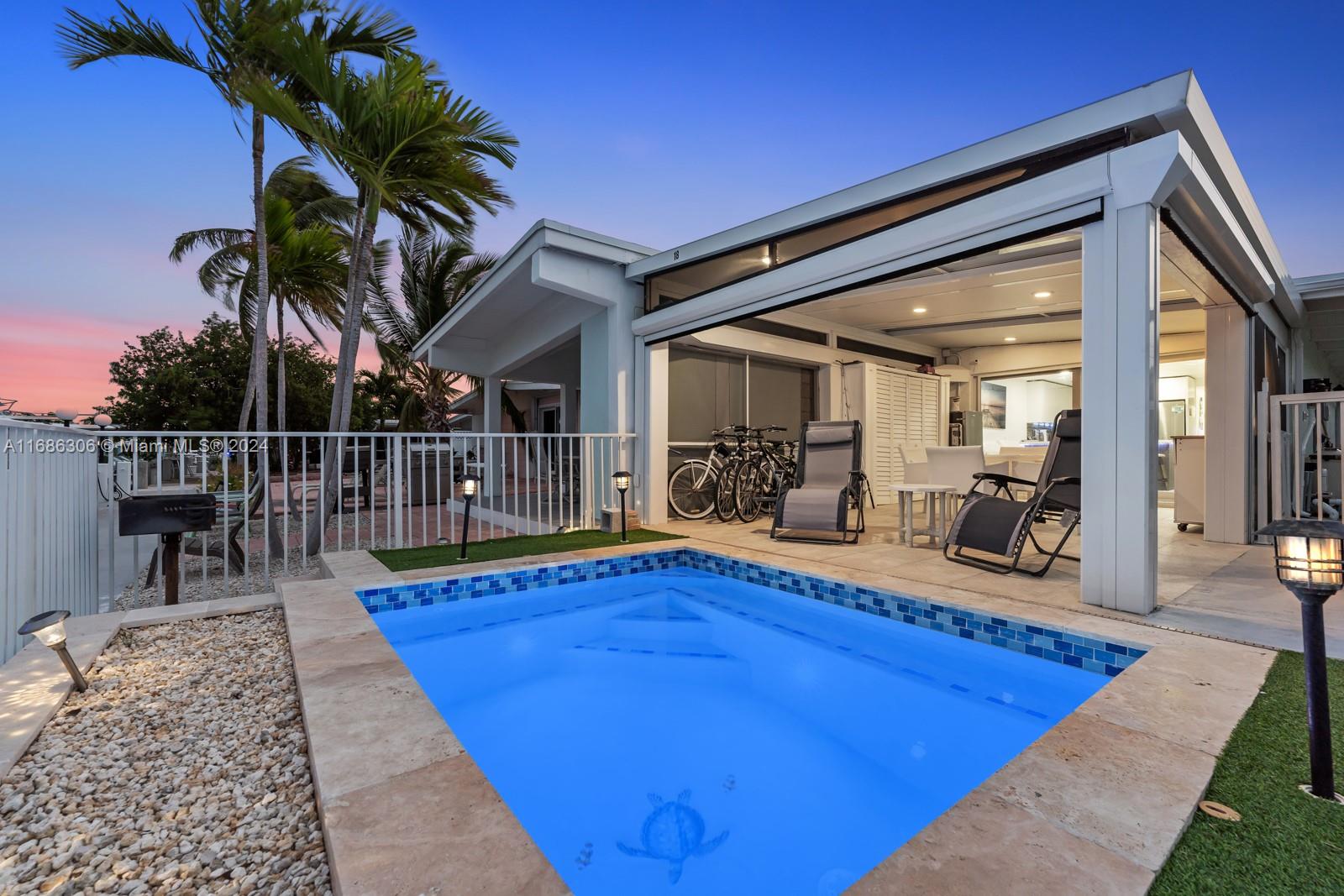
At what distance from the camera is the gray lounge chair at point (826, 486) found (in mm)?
5035

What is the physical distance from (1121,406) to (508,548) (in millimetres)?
4285

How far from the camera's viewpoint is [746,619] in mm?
3709

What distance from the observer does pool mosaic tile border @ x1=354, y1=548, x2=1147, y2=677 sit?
2.62 metres

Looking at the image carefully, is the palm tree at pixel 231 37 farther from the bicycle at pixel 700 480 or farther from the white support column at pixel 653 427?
the bicycle at pixel 700 480

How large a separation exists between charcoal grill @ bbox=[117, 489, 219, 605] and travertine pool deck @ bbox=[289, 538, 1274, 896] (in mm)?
1558

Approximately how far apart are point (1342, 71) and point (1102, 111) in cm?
1060

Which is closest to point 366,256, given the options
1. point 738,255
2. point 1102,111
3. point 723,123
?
point 738,255

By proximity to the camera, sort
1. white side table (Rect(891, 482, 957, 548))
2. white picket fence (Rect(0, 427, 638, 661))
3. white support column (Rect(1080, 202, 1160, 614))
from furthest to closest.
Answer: white side table (Rect(891, 482, 957, 548)), white support column (Rect(1080, 202, 1160, 614)), white picket fence (Rect(0, 427, 638, 661))

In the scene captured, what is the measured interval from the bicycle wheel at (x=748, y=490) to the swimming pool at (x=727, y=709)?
101 inches

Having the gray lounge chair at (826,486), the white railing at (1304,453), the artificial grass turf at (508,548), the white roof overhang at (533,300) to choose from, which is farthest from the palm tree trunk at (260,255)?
the white railing at (1304,453)

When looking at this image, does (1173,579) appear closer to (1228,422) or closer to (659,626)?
(1228,422)

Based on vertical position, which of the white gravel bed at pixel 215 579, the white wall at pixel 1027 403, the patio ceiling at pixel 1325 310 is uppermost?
the patio ceiling at pixel 1325 310

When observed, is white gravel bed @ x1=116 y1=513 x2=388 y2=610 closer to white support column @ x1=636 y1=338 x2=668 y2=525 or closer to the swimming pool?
the swimming pool

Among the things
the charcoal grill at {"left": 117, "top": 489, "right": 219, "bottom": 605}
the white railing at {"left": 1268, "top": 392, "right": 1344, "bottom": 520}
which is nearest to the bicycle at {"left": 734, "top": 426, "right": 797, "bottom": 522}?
the white railing at {"left": 1268, "top": 392, "right": 1344, "bottom": 520}
